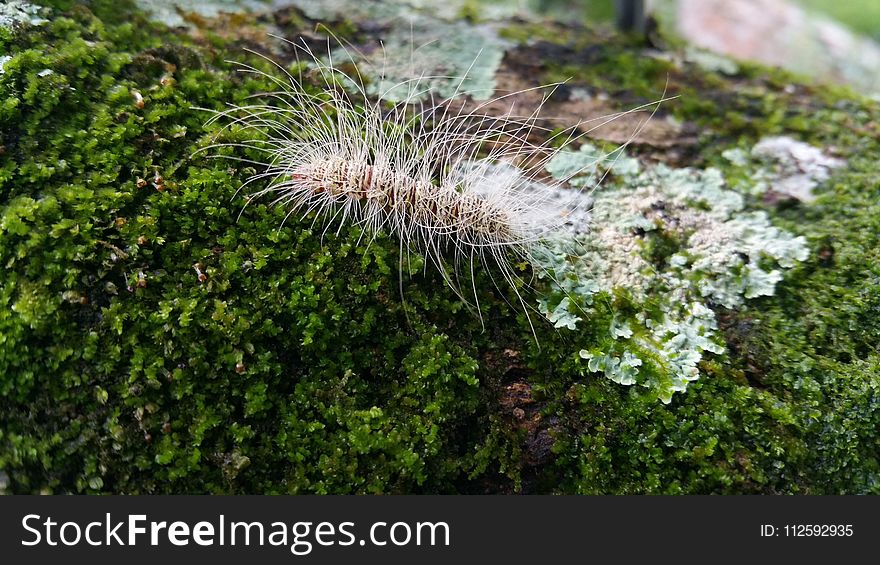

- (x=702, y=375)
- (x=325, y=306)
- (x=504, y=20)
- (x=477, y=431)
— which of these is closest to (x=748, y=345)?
(x=702, y=375)

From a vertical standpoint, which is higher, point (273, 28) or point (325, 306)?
point (273, 28)

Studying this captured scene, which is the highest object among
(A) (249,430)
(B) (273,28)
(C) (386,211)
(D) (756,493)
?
(B) (273,28)

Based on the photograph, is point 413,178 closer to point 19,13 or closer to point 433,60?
point 433,60

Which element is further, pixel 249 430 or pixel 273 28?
pixel 273 28

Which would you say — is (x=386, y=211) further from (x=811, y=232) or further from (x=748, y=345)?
(x=811, y=232)

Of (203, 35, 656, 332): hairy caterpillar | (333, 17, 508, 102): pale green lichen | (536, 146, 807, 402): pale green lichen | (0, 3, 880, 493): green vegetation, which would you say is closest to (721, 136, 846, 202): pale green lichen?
(536, 146, 807, 402): pale green lichen

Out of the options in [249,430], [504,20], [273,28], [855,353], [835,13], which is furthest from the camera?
[835,13]
